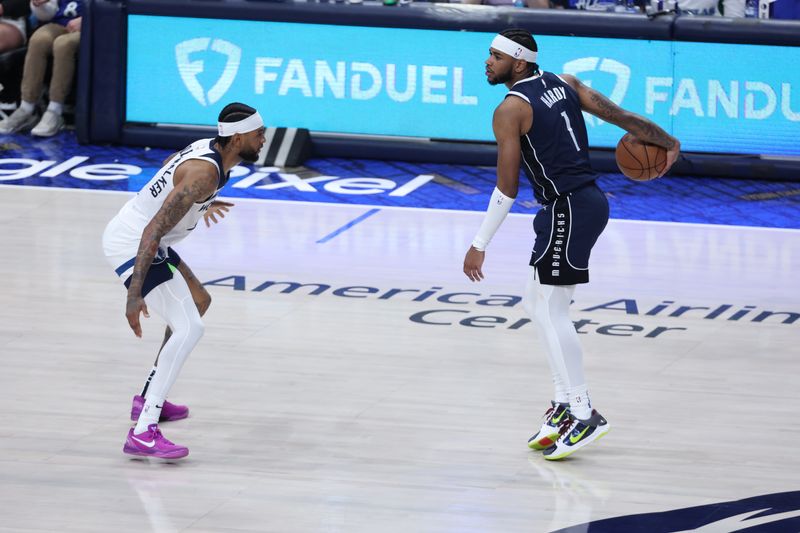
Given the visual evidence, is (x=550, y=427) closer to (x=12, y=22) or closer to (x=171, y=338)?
(x=171, y=338)

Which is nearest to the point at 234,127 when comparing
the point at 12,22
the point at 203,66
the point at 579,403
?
the point at 579,403

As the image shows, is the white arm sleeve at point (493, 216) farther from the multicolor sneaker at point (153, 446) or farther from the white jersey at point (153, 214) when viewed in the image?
the multicolor sneaker at point (153, 446)

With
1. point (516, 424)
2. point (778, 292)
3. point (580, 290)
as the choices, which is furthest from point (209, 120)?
point (516, 424)

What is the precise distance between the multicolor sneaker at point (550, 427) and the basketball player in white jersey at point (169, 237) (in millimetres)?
1619

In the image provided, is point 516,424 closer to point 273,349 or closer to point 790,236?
point 273,349

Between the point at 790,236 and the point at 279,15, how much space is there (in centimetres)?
527

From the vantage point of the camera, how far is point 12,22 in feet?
48.3

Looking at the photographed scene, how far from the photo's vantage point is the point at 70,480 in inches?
239

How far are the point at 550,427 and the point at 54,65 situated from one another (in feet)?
30.0

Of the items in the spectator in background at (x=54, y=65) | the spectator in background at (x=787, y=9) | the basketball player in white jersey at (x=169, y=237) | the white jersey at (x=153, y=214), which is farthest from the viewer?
the spectator in background at (x=54, y=65)

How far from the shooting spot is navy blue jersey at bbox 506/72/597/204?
6.44m

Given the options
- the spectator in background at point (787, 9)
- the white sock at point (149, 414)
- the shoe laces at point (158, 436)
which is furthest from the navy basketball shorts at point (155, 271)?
the spectator in background at point (787, 9)

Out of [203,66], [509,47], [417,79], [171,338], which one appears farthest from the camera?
[203,66]

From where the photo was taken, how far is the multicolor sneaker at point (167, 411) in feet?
22.5
